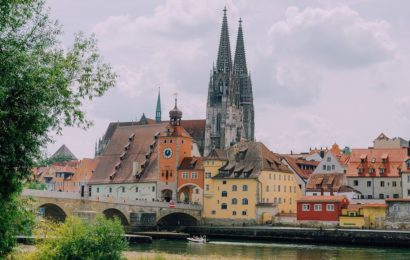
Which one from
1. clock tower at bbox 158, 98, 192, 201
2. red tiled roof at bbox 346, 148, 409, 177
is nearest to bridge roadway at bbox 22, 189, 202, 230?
clock tower at bbox 158, 98, 192, 201

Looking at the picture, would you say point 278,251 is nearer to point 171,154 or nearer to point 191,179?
point 191,179

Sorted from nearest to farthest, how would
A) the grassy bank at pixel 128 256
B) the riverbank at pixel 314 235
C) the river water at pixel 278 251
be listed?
the grassy bank at pixel 128 256 < the river water at pixel 278 251 < the riverbank at pixel 314 235

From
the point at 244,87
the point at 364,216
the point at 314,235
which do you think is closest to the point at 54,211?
the point at 314,235

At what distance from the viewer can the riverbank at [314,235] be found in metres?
68.6

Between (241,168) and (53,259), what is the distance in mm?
58061

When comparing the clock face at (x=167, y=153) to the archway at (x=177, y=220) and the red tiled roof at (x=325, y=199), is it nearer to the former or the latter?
the archway at (x=177, y=220)

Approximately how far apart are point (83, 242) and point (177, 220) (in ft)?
191

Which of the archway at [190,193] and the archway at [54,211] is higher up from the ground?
the archway at [190,193]

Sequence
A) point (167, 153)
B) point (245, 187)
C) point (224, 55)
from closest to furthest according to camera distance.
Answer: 1. point (245, 187)
2. point (167, 153)
3. point (224, 55)

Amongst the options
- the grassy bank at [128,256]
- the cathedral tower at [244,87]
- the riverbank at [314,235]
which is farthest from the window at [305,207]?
the cathedral tower at [244,87]

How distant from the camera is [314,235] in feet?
244

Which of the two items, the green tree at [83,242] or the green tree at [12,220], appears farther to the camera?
the green tree at [83,242]

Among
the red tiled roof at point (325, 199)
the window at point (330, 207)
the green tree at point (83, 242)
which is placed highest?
the red tiled roof at point (325, 199)

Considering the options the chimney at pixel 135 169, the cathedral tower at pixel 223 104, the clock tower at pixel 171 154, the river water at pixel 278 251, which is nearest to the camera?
the river water at pixel 278 251
